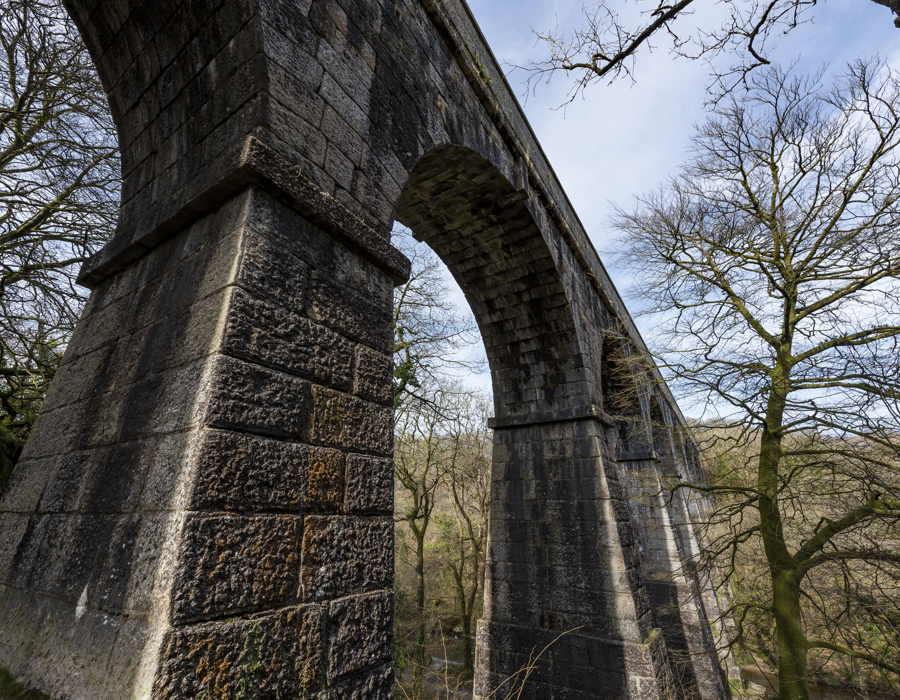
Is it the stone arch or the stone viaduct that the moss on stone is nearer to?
the stone viaduct

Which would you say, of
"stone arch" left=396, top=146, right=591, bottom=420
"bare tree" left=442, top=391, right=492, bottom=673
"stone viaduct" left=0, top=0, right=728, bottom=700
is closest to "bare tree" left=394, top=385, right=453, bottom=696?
"bare tree" left=442, top=391, right=492, bottom=673

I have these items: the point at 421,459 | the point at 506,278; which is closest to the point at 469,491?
Result: the point at 421,459

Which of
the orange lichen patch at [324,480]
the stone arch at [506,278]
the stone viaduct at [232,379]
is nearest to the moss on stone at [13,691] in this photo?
the stone viaduct at [232,379]

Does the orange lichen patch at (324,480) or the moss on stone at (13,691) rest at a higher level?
the orange lichen patch at (324,480)

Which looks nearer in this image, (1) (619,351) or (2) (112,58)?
(2) (112,58)

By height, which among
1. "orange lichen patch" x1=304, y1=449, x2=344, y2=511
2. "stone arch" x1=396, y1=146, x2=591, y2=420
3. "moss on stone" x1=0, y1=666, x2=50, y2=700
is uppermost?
"stone arch" x1=396, y1=146, x2=591, y2=420

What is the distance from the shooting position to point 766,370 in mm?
5066

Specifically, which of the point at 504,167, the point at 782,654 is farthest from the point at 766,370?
the point at 504,167

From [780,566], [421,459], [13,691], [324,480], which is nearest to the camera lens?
[13,691]

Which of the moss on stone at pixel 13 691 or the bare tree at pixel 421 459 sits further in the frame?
the bare tree at pixel 421 459

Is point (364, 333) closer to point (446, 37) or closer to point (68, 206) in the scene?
point (446, 37)

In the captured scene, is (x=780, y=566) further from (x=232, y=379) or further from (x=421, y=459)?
(x=421, y=459)

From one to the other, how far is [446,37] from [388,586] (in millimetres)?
3961

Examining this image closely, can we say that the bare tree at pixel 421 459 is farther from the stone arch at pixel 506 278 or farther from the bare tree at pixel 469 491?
the stone arch at pixel 506 278
